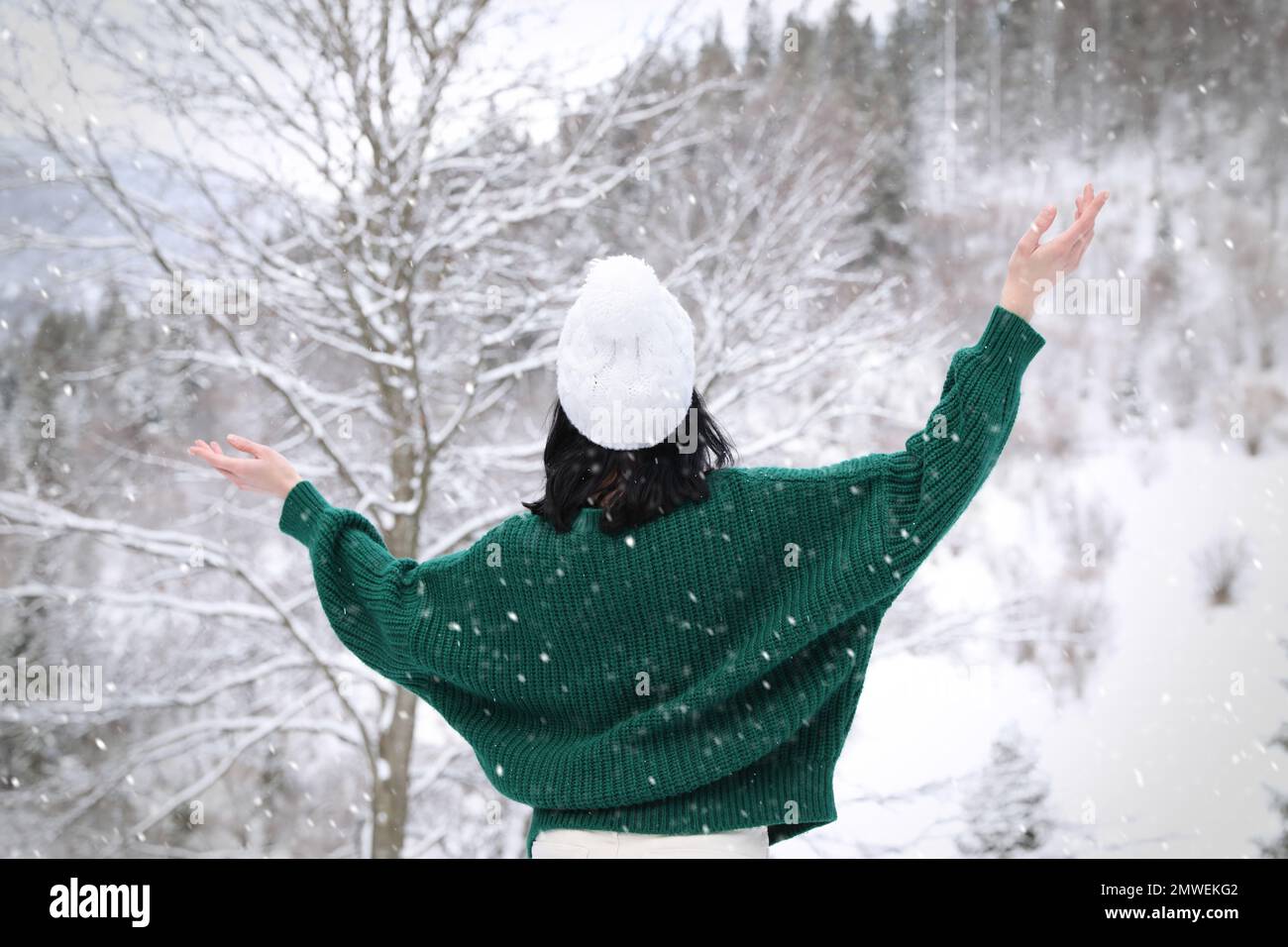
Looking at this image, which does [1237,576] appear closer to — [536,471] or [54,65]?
[536,471]

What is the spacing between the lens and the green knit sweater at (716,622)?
1.15m

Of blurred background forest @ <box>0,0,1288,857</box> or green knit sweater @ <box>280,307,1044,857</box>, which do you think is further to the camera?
blurred background forest @ <box>0,0,1288,857</box>

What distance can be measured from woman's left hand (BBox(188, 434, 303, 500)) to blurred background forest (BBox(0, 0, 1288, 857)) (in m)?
2.59

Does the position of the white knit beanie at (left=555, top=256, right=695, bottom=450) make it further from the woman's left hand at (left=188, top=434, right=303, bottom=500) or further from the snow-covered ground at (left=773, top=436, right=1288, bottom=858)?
the snow-covered ground at (left=773, top=436, right=1288, bottom=858)

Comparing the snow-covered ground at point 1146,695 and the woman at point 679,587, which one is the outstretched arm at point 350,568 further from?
the snow-covered ground at point 1146,695

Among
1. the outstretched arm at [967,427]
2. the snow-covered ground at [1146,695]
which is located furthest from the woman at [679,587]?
the snow-covered ground at [1146,695]

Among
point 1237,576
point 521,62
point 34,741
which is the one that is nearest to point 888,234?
point 1237,576

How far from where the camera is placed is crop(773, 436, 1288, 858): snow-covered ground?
288 inches

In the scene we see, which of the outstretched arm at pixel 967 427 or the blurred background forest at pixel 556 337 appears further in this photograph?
the blurred background forest at pixel 556 337

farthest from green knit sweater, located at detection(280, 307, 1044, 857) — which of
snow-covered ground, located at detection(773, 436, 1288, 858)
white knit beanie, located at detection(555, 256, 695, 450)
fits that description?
snow-covered ground, located at detection(773, 436, 1288, 858)

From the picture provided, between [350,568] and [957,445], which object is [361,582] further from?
[957,445]

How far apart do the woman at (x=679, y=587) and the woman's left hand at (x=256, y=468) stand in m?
0.27

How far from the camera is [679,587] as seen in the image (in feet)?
3.88
